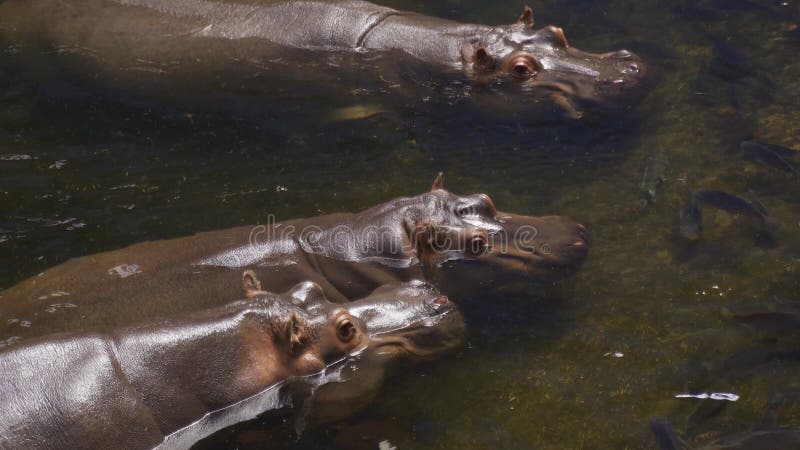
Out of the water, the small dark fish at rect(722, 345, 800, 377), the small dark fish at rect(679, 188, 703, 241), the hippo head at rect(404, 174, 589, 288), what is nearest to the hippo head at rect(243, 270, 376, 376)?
the water

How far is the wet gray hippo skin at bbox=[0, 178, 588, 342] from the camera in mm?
5688

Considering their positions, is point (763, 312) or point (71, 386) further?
point (763, 312)

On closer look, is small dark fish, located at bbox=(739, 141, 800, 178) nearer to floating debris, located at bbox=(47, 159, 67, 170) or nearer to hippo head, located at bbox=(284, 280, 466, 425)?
hippo head, located at bbox=(284, 280, 466, 425)

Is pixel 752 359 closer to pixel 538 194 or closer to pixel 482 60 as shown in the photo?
pixel 538 194

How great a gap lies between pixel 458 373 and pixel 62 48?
5.06 meters

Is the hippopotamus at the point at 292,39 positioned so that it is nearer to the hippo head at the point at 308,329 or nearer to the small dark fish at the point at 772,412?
the hippo head at the point at 308,329

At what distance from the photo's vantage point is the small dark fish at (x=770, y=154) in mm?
6727

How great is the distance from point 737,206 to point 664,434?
2.21 meters

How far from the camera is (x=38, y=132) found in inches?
316

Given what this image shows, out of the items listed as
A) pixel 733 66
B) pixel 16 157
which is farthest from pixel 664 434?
pixel 16 157

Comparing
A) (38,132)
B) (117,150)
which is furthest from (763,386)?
(38,132)

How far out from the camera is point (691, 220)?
628 cm

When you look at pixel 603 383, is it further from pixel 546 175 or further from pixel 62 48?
pixel 62 48

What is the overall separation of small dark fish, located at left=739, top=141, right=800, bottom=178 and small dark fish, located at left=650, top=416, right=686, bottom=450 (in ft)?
8.86
